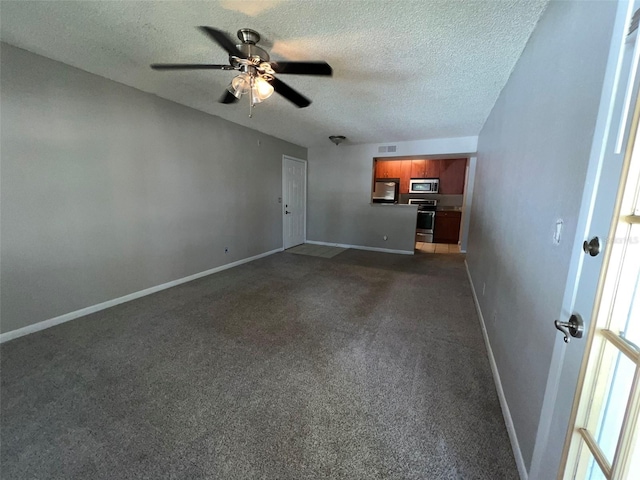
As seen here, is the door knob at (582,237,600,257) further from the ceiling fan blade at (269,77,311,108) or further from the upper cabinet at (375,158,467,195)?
the upper cabinet at (375,158,467,195)

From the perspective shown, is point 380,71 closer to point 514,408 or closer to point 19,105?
point 514,408

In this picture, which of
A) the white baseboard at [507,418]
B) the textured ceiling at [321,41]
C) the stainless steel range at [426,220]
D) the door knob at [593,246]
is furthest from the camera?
the stainless steel range at [426,220]

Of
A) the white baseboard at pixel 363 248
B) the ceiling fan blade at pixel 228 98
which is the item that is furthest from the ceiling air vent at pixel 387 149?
the ceiling fan blade at pixel 228 98

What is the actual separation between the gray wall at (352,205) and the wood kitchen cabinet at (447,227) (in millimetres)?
1609

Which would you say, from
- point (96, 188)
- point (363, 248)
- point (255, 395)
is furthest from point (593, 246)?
point (363, 248)

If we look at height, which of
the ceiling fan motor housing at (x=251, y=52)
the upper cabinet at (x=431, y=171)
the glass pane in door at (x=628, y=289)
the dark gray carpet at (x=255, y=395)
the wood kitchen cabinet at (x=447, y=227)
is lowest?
the dark gray carpet at (x=255, y=395)

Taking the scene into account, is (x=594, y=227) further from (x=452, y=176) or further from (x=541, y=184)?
(x=452, y=176)

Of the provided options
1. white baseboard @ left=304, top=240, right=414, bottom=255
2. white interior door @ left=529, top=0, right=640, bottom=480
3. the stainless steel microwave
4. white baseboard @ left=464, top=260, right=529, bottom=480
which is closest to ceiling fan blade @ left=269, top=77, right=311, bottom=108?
white interior door @ left=529, top=0, right=640, bottom=480

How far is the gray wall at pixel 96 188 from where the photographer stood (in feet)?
7.23

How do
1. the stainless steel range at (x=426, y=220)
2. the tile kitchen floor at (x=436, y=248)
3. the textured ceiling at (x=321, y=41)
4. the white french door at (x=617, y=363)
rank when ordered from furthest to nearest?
the stainless steel range at (x=426, y=220) < the tile kitchen floor at (x=436, y=248) < the textured ceiling at (x=321, y=41) < the white french door at (x=617, y=363)

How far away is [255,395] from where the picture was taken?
164cm

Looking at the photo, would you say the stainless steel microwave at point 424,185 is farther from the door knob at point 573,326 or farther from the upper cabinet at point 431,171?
the door knob at point 573,326

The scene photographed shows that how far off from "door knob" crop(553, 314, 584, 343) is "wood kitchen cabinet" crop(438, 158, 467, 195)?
6.57 m

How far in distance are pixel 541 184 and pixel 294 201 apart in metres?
5.02
